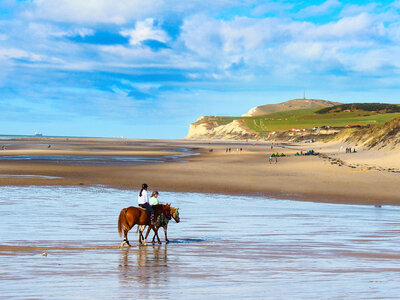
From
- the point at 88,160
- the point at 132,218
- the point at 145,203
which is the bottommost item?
the point at 132,218

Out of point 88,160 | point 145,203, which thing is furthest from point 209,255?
point 88,160

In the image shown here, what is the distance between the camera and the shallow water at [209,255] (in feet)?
39.9

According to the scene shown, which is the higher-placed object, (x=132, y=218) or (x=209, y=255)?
(x=132, y=218)

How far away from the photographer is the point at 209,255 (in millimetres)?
16562

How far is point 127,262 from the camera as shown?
15406mm

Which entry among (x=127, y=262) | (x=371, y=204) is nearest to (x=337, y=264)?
(x=127, y=262)

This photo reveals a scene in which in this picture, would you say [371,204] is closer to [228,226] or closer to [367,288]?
[228,226]

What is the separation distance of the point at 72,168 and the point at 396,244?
42.6m

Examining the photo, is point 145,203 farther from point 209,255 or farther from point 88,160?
point 88,160

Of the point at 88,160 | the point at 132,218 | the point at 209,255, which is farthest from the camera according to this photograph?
the point at 88,160

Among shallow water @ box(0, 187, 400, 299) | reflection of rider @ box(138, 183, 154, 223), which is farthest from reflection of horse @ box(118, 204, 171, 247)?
shallow water @ box(0, 187, 400, 299)

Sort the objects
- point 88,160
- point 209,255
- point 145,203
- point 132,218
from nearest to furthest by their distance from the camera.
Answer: point 209,255 → point 132,218 → point 145,203 → point 88,160

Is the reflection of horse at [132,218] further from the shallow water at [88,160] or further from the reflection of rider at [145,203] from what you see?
the shallow water at [88,160]

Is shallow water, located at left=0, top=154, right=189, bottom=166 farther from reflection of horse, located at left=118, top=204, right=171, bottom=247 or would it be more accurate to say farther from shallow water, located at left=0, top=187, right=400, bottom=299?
reflection of horse, located at left=118, top=204, right=171, bottom=247
